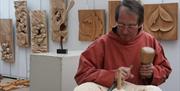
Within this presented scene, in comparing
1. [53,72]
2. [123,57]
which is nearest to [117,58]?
[123,57]

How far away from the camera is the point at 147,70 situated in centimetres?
146

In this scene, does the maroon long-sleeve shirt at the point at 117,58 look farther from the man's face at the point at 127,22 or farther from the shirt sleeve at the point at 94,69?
the man's face at the point at 127,22

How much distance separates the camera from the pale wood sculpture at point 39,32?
11.2 feet

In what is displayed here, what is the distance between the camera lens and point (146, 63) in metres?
1.43

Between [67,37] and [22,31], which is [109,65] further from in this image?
[22,31]

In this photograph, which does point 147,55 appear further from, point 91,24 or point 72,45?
point 72,45

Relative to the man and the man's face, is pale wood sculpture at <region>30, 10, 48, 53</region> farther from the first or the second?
the man's face

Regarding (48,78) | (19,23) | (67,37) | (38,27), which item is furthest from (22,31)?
(48,78)

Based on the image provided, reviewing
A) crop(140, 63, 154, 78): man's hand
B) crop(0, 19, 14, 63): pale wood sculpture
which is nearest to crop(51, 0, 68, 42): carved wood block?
crop(0, 19, 14, 63): pale wood sculpture

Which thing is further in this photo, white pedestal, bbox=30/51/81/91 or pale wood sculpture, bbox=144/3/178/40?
pale wood sculpture, bbox=144/3/178/40

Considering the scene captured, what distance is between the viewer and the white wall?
8.41 ft

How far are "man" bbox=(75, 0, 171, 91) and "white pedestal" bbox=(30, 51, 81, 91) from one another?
663mm

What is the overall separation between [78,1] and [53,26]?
1.29 ft

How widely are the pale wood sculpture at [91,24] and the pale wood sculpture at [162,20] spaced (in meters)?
0.50
